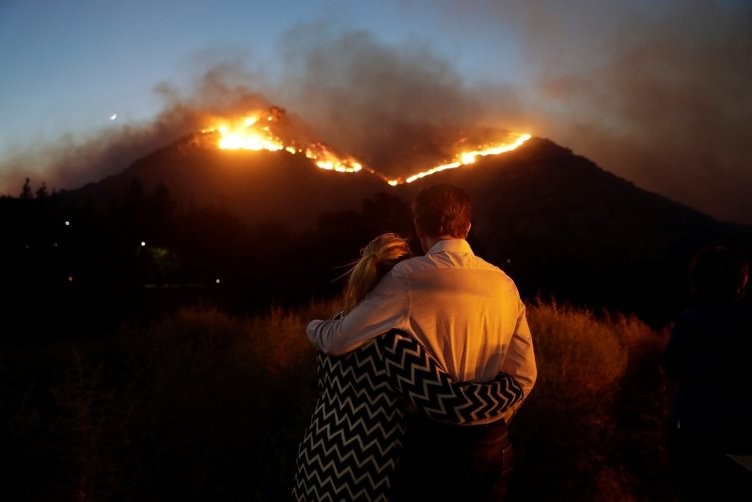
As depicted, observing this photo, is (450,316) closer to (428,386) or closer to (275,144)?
(428,386)

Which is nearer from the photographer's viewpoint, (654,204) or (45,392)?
(45,392)

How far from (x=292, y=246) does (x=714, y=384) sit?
1221 inches

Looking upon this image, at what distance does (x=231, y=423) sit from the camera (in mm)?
5070

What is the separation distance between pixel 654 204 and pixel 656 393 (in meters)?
92.1

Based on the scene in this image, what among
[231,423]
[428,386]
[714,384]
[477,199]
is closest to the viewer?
[428,386]

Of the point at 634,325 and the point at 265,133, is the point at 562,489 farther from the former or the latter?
the point at 265,133

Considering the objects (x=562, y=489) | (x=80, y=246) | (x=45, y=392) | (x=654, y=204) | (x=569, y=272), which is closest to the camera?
(x=562, y=489)

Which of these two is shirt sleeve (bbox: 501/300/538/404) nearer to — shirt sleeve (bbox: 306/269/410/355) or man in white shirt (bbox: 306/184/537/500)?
man in white shirt (bbox: 306/184/537/500)

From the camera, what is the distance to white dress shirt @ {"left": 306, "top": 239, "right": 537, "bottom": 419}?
6.51 feet

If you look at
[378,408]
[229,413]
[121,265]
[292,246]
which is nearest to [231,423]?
[229,413]

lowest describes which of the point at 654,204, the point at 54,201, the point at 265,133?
the point at 654,204

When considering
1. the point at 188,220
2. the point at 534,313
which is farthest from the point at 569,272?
the point at 188,220

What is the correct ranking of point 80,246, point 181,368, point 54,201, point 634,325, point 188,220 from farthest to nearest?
Result: 1. point 188,220
2. point 54,201
3. point 80,246
4. point 634,325
5. point 181,368

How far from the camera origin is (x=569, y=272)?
30.3 m
